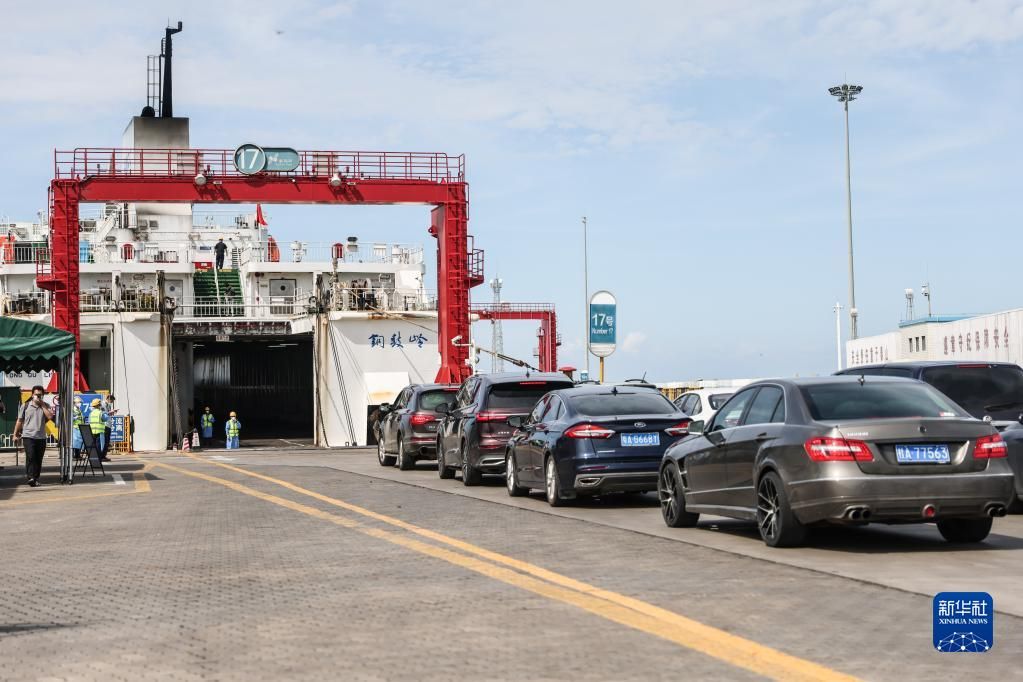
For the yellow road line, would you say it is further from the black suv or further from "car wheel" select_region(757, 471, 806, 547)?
the black suv

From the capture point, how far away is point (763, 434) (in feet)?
38.4

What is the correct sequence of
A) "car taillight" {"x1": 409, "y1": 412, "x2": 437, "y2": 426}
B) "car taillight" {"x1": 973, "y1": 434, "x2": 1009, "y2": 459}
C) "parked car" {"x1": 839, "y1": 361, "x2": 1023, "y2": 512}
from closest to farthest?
1. "car taillight" {"x1": 973, "y1": 434, "x2": 1009, "y2": 459}
2. "parked car" {"x1": 839, "y1": 361, "x2": 1023, "y2": 512}
3. "car taillight" {"x1": 409, "y1": 412, "x2": 437, "y2": 426}

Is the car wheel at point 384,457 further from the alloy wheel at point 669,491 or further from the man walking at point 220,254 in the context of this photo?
the man walking at point 220,254

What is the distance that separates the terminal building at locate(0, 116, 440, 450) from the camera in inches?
1943

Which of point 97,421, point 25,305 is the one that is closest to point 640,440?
point 97,421

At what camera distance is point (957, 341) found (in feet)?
123

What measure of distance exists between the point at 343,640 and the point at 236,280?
207ft

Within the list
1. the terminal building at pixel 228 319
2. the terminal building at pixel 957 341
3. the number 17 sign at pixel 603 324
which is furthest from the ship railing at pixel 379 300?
the number 17 sign at pixel 603 324

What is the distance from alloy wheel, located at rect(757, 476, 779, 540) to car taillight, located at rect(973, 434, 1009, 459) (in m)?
1.61

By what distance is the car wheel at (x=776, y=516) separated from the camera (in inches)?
442

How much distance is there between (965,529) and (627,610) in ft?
15.5

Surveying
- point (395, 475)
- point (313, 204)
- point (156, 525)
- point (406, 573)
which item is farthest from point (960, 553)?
point (313, 204)

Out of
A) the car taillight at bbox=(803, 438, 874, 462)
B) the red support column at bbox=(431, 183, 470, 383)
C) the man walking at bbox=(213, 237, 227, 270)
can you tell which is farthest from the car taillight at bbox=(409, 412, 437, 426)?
the man walking at bbox=(213, 237, 227, 270)

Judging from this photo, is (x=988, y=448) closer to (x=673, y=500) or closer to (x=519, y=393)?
(x=673, y=500)
